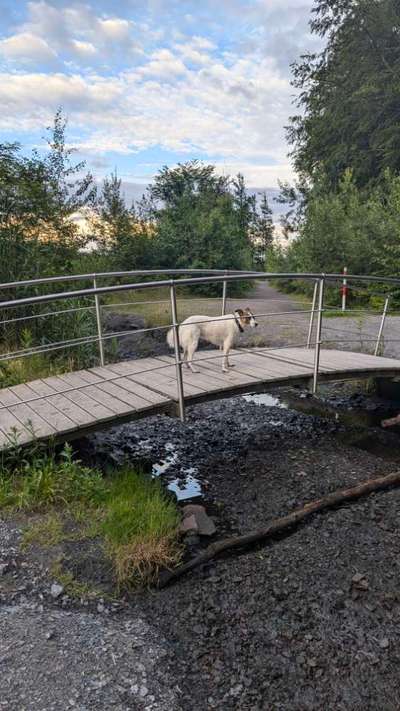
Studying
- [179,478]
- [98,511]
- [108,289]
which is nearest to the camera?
[98,511]

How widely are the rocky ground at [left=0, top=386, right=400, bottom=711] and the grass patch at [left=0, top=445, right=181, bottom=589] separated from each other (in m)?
0.15

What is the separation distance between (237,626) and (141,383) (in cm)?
276

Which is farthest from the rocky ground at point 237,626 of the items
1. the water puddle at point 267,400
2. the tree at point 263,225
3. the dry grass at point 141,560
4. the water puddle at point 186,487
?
the tree at point 263,225

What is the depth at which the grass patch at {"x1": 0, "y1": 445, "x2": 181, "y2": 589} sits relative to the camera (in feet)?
10.2

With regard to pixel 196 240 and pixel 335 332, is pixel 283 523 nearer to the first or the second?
pixel 335 332

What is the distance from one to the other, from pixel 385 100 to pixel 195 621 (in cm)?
2213

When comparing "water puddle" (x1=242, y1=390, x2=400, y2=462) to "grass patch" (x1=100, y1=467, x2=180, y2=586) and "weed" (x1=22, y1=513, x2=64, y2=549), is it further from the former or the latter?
"weed" (x1=22, y1=513, x2=64, y2=549)

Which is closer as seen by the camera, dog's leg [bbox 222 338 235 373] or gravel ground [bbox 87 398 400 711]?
gravel ground [bbox 87 398 400 711]

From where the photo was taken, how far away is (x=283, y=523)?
12.3ft

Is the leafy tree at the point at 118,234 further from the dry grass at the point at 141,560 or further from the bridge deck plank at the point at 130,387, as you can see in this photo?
the dry grass at the point at 141,560

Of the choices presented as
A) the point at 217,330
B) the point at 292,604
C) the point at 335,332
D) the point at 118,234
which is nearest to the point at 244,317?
the point at 217,330

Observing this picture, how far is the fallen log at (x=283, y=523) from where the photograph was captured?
322 centimetres

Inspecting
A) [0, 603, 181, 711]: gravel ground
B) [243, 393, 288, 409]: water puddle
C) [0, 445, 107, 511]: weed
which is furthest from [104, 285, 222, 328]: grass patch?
[0, 603, 181, 711]: gravel ground

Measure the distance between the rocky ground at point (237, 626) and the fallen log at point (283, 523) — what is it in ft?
0.27
